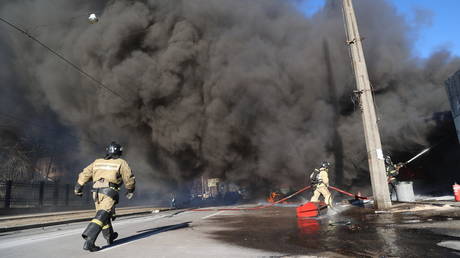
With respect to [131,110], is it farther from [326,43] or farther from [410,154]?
[410,154]

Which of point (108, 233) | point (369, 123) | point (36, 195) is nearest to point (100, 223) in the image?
point (108, 233)

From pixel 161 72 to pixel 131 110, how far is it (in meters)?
2.95

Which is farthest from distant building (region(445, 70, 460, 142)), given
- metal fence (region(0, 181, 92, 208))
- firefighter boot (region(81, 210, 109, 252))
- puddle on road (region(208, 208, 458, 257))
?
metal fence (region(0, 181, 92, 208))

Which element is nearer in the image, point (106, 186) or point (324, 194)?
point (106, 186)

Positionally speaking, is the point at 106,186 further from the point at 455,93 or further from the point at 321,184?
the point at 455,93

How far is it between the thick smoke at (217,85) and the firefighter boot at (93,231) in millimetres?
11360

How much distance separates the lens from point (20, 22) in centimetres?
1470

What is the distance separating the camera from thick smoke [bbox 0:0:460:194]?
13.4 m

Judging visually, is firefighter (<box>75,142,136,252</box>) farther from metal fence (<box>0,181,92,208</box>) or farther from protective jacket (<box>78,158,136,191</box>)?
metal fence (<box>0,181,92,208</box>)

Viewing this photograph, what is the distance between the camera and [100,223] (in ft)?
11.1

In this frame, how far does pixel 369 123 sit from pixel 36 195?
782 inches

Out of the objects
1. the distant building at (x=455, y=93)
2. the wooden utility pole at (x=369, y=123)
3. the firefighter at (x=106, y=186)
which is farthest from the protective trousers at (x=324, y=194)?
the distant building at (x=455, y=93)

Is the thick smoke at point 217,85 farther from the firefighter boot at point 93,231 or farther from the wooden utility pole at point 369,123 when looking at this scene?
the firefighter boot at point 93,231

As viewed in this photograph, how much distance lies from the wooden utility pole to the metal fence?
1876cm
